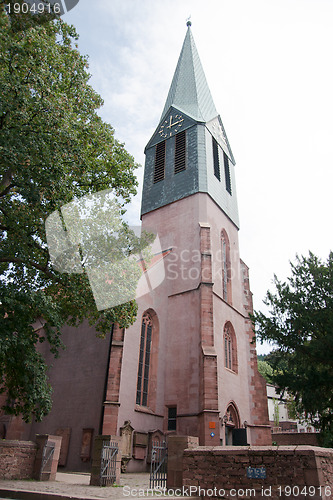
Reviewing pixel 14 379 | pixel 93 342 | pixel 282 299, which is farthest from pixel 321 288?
pixel 14 379

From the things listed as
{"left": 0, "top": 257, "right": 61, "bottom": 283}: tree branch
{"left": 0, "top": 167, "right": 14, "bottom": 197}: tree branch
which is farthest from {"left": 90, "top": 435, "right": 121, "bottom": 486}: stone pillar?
{"left": 0, "top": 167, "right": 14, "bottom": 197}: tree branch

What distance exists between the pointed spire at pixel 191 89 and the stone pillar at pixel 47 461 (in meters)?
23.2

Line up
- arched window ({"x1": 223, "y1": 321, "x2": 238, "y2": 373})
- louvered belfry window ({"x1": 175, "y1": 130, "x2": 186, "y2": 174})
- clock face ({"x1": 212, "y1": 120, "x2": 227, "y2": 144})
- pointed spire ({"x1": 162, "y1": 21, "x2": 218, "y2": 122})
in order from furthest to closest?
pointed spire ({"x1": 162, "y1": 21, "x2": 218, "y2": 122}) → clock face ({"x1": 212, "y1": 120, "x2": 227, "y2": 144}) → louvered belfry window ({"x1": 175, "y1": 130, "x2": 186, "y2": 174}) → arched window ({"x1": 223, "y1": 321, "x2": 238, "y2": 373})

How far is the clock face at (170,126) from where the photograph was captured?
29.4 m

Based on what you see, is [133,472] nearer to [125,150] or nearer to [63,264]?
[63,264]

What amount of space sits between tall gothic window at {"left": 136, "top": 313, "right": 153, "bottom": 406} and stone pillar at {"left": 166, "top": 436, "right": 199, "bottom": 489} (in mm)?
8963

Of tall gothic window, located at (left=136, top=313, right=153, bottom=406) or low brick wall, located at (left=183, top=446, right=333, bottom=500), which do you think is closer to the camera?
low brick wall, located at (left=183, top=446, right=333, bottom=500)

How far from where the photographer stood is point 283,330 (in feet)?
59.9

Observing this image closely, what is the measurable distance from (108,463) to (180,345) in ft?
33.4

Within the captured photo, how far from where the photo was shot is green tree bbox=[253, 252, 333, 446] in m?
16.1

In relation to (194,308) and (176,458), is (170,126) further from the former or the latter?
(176,458)

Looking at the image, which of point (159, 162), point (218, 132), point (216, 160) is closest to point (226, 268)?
point (216, 160)

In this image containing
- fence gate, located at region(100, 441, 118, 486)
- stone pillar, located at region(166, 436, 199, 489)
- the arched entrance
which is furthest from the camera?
the arched entrance

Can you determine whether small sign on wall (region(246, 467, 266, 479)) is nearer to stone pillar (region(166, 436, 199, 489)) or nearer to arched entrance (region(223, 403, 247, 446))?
stone pillar (region(166, 436, 199, 489))
